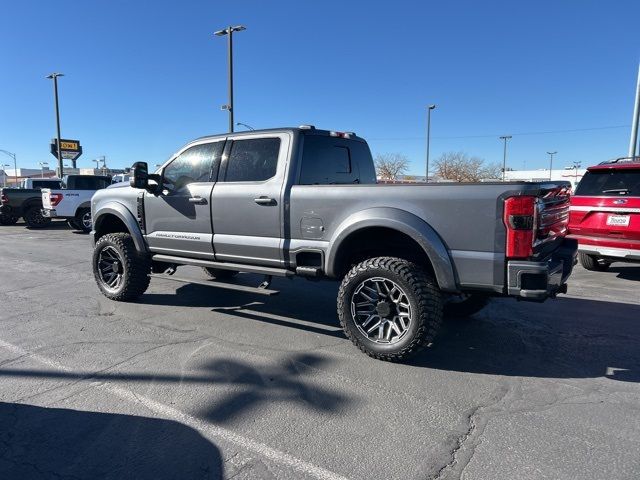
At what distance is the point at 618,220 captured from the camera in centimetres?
722

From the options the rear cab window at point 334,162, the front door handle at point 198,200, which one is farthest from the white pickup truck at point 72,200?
the rear cab window at point 334,162

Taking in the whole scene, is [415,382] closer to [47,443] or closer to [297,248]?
[297,248]

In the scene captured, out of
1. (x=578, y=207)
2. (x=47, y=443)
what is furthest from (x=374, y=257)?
(x=578, y=207)

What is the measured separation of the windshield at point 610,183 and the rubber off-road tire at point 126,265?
22.4ft

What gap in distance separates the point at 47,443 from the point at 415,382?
260 cm

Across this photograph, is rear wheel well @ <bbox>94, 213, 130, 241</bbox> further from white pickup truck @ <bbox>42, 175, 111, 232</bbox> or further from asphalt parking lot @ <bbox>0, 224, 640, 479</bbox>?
white pickup truck @ <bbox>42, 175, 111, 232</bbox>

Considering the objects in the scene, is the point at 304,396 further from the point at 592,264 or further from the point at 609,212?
the point at 592,264

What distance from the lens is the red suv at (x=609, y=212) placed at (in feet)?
23.3

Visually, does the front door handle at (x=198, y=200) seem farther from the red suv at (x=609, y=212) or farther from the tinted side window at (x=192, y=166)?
the red suv at (x=609, y=212)

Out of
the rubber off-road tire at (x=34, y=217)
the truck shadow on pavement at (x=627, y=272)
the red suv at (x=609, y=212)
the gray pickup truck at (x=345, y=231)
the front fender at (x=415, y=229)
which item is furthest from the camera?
the rubber off-road tire at (x=34, y=217)

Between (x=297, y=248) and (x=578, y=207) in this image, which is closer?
(x=297, y=248)

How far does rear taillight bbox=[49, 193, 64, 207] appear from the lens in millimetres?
15750

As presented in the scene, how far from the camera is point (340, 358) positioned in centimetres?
428

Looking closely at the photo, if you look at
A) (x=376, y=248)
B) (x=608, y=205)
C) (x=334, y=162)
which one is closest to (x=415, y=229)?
(x=376, y=248)
